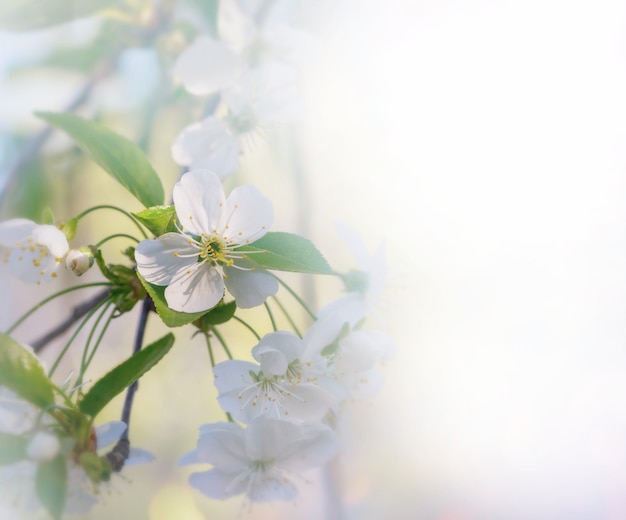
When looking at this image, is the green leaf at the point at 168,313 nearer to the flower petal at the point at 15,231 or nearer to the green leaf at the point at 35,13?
the flower petal at the point at 15,231

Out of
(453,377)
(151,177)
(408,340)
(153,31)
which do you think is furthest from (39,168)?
(453,377)

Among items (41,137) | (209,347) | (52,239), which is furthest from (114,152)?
(41,137)

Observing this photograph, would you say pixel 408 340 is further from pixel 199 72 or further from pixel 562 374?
pixel 199 72

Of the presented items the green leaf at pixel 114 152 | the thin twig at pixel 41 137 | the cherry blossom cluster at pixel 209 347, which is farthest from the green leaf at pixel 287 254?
the thin twig at pixel 41 137

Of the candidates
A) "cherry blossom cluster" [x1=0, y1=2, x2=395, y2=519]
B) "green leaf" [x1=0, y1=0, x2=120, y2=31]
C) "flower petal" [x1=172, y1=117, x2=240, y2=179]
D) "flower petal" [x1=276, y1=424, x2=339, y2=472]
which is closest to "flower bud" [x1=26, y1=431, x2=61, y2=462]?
"cherry blossom cluster" [x1=0, y1=2, x2=395, y2=519]

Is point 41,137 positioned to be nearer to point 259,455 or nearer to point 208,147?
point 208,147

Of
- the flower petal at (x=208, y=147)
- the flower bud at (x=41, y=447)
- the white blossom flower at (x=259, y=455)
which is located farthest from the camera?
the flower petal at (x=208, y=147)

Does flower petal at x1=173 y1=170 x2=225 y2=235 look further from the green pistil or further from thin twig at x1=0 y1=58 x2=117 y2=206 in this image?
thin twig at x1=0 y1=58 x2=117 y2=206
